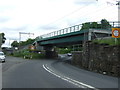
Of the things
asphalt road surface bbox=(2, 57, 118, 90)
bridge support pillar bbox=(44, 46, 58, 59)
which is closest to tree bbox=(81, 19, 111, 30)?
asphalt road surface bbox=(2, 57, 118, 90)

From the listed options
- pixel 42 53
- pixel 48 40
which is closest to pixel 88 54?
pixel 48 40

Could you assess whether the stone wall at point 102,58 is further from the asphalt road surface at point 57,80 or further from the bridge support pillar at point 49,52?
the bridge support pillar at point 49,52

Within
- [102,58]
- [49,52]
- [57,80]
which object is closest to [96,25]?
[102,58]

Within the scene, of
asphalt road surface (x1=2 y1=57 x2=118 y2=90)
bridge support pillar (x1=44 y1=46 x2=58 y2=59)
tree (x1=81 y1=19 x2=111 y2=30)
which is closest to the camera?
asphalt road surface (x1=2 y1=57 x2=118 y2=90)

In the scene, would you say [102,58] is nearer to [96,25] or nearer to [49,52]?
[96,25]

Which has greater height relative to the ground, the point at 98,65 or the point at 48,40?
the point at 48,40

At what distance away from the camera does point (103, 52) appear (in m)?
21.0

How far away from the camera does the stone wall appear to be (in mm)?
18172

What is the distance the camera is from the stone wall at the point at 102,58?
59.6 ft

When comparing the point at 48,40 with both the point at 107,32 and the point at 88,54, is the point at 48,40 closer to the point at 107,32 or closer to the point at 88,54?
the point at 107,32

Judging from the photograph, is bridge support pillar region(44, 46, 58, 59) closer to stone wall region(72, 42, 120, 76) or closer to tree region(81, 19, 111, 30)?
tree region(81, 19, 111, 30)

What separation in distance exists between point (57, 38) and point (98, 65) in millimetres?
29134

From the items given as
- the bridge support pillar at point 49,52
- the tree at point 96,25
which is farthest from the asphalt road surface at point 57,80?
the bridge support pillar at point 49,52

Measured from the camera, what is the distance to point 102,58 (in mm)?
21078
